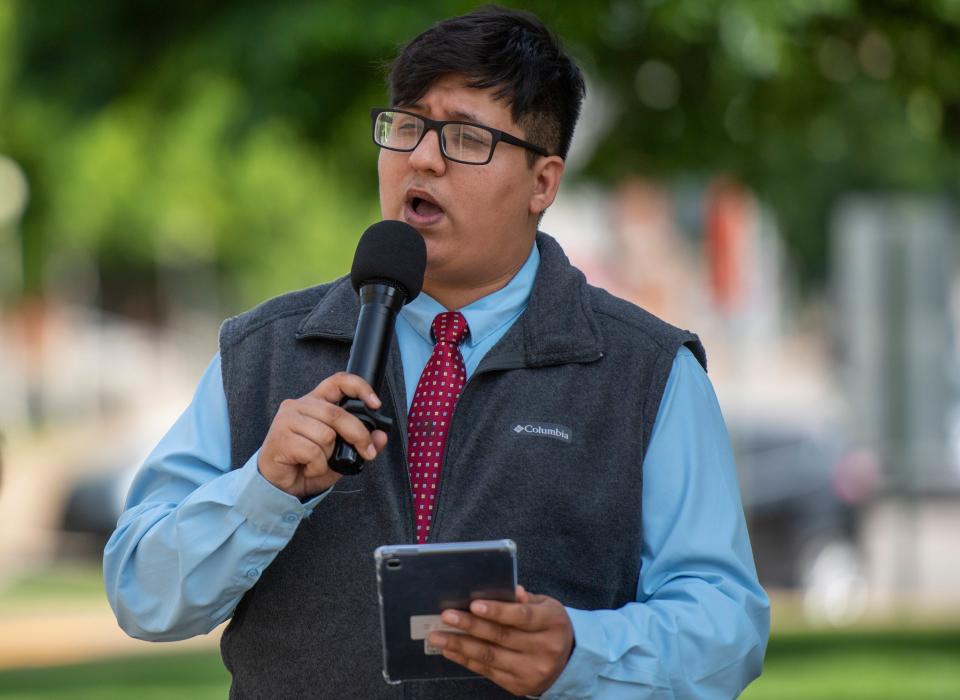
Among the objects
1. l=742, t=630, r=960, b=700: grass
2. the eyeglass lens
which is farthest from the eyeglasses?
l=742, t=630, r=960, b=700: grass

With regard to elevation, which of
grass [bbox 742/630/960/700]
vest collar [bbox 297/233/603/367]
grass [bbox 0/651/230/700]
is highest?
vest collar [bbox 297/233/603/367]

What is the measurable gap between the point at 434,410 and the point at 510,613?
61cm

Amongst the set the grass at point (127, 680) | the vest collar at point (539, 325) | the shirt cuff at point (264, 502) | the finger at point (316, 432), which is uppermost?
the vest collar at point (539, 325)

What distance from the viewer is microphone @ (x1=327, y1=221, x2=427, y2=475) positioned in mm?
2535

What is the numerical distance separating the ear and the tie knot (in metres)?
0.29

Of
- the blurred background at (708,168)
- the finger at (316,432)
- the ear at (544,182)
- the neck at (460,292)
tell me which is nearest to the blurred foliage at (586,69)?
the blurred background at (708,168)

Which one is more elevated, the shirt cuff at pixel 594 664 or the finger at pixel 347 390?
the finger at pixel 347 390

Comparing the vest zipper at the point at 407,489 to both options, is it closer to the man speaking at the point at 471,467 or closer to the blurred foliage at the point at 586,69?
the man speaking at the point at 471,467

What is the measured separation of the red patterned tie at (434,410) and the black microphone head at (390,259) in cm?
24

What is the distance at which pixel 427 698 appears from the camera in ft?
9.34

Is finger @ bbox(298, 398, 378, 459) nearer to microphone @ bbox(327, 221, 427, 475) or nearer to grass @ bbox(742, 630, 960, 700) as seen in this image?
microphone @ bbox(327, 221, 427, 475)

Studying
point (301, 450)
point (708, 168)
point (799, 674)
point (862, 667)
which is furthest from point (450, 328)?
point (862, 667)

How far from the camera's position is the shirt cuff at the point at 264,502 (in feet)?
8.80

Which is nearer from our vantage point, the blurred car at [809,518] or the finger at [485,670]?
the finger at [485,670]
